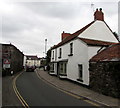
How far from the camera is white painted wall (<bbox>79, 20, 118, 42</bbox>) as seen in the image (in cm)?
1725

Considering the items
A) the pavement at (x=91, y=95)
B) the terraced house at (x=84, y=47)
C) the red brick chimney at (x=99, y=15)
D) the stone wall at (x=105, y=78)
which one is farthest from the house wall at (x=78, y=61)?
the red brick chimney at (x=99, y=15)

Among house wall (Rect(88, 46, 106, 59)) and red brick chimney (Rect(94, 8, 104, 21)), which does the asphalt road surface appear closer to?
house wall (Rect(88, 46, 106, 59))

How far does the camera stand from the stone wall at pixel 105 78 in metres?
9.42

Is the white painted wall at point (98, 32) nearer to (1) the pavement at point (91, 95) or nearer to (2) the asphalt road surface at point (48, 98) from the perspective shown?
(1) the pavement at point (91, 95)

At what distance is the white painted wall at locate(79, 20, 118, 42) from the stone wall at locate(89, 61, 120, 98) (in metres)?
6.03

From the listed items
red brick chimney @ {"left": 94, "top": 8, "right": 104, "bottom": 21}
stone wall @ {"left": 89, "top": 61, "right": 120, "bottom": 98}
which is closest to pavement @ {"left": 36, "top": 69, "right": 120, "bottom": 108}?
stone wall @ {"left": 89, "top": 61, "right": 120, "bottom": 98}

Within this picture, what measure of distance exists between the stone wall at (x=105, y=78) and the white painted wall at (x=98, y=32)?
6.03 meters

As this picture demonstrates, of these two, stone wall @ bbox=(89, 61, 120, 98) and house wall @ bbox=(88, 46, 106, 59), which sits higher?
house wall @ bbox=(88, 46, 106, 59)

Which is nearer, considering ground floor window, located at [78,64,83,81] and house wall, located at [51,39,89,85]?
house wall, located at [51,39,89,85]

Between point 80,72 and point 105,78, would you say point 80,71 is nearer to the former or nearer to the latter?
point 80,72

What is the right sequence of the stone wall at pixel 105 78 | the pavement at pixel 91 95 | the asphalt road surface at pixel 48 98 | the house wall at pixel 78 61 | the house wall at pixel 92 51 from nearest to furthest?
the asphalt road surface at pixel 48 98
the pavement at pixel 91 95
the stone wall at pixel 105 78
the house wall at pixel 92 51
the house wall at pixel 78 61

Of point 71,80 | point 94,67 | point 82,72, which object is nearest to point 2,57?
point 71,80

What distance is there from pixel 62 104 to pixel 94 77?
534 centimetres

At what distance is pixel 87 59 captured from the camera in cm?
1323
